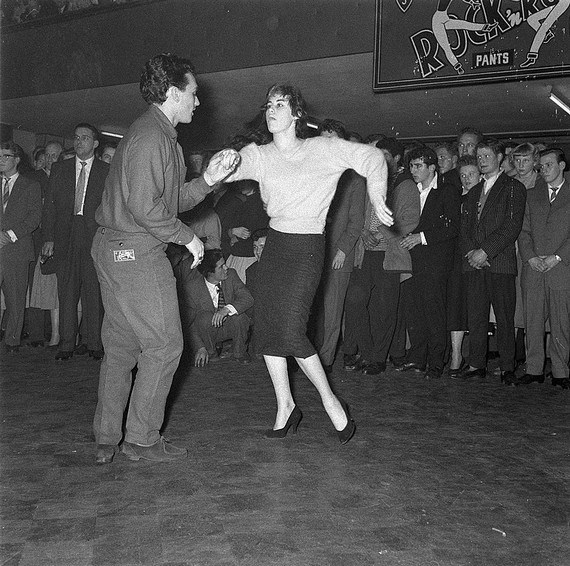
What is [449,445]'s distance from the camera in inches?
148

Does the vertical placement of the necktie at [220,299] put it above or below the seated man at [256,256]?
below

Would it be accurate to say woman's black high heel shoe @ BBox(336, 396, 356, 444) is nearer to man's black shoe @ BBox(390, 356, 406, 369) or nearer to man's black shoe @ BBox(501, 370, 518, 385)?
man's black shoe @ BBox(501, 370, 518, 385)

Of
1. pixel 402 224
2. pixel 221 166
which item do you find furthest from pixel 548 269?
pixel 221 166

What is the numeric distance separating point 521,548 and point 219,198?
205 inches

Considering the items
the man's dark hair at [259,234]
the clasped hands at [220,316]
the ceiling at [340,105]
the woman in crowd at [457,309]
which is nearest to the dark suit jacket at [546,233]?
the woman in crowd at [457,309]

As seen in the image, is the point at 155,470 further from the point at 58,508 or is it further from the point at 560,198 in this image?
the point at 560,198

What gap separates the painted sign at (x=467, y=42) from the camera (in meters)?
6.27

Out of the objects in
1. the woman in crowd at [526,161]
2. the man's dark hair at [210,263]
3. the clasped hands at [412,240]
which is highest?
the woman in crowd at [526,161]

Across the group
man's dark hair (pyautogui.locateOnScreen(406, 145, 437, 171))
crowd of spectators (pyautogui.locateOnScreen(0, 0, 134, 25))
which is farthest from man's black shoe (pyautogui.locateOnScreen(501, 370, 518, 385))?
crowd of spectators (pyautogui.locateOnScreen(0, 0, 134, 25))

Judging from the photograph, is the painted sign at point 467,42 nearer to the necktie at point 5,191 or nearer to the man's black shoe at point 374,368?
the man's black shoe at point 374,368

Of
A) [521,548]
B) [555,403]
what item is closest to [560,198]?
[555,403]

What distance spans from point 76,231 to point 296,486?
11.8 ft

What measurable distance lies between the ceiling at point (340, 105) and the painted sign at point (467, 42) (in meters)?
0.33

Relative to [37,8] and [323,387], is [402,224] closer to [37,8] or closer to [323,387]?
[323,387]
